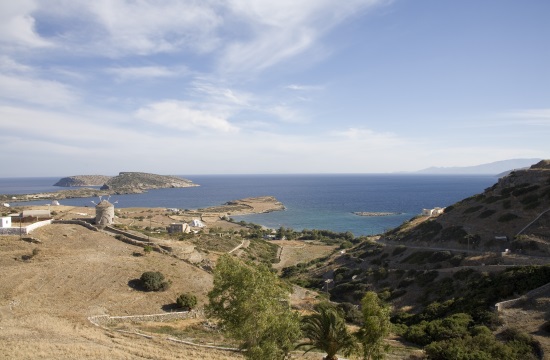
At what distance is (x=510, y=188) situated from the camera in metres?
57.1

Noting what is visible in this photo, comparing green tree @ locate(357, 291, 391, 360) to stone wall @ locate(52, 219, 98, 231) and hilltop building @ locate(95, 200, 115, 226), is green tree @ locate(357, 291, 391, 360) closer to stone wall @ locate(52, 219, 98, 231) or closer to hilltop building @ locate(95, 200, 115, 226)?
stone wall @ locate(52, 219, 98, 231)

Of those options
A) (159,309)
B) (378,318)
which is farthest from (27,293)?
(378,318)

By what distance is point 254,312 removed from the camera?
1611 centimetres

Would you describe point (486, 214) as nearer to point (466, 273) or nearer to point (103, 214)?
point (466, 273)

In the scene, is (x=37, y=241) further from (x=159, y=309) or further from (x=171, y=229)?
(x=171, y=229)

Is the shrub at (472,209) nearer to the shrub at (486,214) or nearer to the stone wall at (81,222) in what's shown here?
the shrub at (486,214)

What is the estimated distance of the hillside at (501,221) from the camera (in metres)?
43.2

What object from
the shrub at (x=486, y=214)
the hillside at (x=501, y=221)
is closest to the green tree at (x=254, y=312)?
the hillside at (x=501, y=221)

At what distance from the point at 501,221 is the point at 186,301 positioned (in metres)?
40.8

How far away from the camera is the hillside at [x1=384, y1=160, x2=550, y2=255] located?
4322 cm

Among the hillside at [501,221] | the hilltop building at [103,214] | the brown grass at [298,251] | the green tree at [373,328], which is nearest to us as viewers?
the green tree at [373,328]

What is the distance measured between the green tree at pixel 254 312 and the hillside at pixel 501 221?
3505cm

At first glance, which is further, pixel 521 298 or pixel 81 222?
pixel 81 222

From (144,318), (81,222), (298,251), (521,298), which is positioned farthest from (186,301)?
(298,251)
